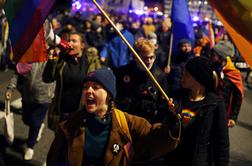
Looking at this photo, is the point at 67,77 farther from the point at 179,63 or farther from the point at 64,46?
the point at 179,63

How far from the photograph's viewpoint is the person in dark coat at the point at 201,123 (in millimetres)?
3428

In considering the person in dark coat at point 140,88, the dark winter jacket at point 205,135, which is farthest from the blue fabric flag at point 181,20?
the dark winter jacket at point 205,135

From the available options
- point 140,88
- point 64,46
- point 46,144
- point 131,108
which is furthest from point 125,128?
point 46,144

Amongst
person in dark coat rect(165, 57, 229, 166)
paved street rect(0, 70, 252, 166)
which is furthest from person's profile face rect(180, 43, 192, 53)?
person in dark coat rect(165, 57, 229, 166)

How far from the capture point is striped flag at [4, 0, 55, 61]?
335 cm

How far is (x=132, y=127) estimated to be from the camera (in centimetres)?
303

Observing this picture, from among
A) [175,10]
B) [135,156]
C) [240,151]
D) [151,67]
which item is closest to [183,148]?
[135,156]

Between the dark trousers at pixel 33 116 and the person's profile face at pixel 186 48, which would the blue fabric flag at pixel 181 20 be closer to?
the person's profile face at pixel 186 48

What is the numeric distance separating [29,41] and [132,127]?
1.11 meters

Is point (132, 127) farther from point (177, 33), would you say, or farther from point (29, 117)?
point (177, 33)

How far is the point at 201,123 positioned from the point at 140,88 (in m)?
1.20

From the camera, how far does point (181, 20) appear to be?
6.05 metres

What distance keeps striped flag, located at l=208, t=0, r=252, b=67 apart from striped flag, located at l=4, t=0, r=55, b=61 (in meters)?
1.31

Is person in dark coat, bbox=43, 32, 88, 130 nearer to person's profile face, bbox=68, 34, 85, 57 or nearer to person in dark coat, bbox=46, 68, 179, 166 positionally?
person's profile face, bbox=68, 34, 85, 57
